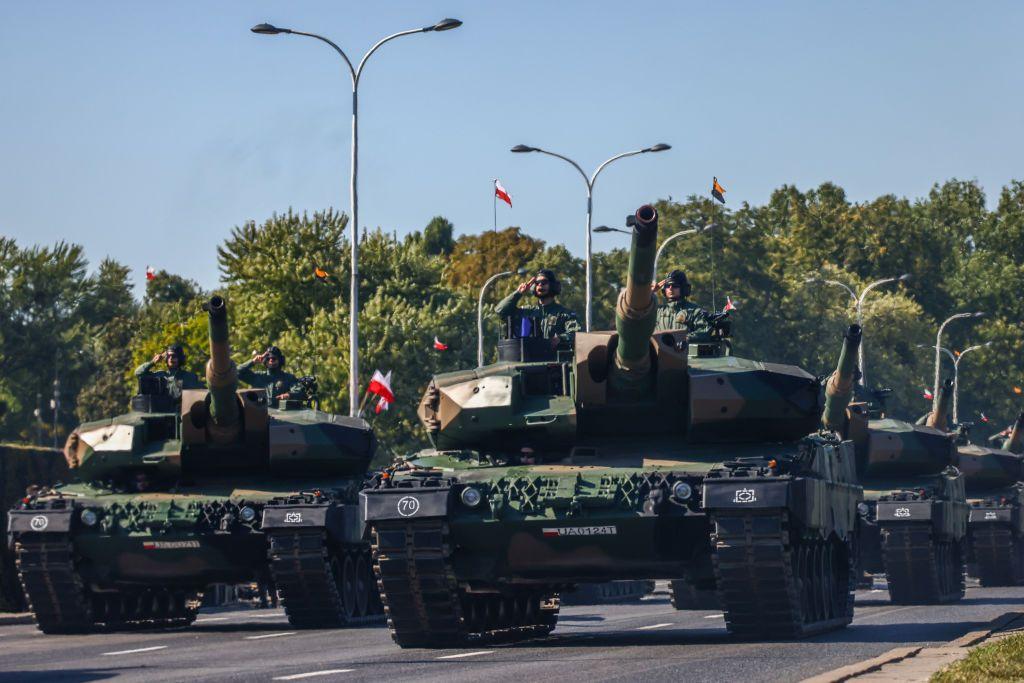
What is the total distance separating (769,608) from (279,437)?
31.3 ft

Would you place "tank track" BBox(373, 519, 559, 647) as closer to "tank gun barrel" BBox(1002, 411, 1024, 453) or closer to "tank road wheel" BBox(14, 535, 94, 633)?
"tank road wheel" BBox(14, 535, 94, 633)

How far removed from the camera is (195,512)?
27062 mm

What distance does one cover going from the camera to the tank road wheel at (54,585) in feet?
87.7

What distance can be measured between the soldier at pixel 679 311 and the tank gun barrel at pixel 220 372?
18.0 ft

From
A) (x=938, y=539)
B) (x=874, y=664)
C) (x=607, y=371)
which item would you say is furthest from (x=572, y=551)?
(x=938, y=539)

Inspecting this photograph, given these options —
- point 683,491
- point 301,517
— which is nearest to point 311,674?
point 683,491

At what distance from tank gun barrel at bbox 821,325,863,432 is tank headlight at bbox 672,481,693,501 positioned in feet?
24.4

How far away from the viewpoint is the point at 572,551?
70.2 feet

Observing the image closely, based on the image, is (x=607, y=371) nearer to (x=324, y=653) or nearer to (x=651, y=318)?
(x=651, y=318)

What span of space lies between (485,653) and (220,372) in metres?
6.74

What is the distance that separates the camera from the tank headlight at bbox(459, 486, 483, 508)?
2122 cm

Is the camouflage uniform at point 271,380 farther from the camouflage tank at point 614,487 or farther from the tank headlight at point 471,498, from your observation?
the tank headlight at point 471,498

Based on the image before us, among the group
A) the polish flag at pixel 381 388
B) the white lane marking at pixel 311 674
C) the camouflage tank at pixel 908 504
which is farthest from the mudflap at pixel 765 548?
the polish flag at pixel 381 388

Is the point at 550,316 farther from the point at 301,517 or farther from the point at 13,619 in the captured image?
the point at 13,619
